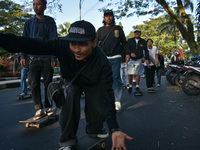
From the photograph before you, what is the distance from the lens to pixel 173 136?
8.29 feet

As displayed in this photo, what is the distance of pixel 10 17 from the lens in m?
22.6

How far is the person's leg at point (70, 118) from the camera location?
203cm

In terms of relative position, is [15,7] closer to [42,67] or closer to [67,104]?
[42,67]

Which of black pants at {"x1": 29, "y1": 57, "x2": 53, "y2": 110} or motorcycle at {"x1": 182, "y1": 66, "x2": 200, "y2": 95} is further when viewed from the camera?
motorcycle at {"x1": 182, "y1": 66, "x2": 200, "y2": 95}

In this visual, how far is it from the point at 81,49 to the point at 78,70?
323 mm

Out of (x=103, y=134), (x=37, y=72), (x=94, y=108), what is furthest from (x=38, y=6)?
(x=103, y=134)

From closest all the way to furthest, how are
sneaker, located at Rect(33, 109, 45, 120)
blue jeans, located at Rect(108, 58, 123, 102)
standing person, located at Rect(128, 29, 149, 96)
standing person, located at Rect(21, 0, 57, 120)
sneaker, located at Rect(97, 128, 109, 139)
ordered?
1. sneaker, located at Rect(97, 128, 109, 139)
2. sneaker, located at Rect(33, 109, 45, 120)
3. standing person, located at Rect(21, 0, 57, 120)
4. blue jeans, located at Rect(108, 58, 123, 102)
5. standing person, located at Rect(128, 29, 149, 96)

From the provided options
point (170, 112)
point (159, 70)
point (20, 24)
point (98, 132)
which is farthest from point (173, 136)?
point (20, 24)

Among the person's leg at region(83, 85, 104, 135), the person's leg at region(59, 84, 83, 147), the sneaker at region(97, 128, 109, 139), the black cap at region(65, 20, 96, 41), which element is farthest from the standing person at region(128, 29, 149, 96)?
the black cap at region(65, 20, 96, 41)

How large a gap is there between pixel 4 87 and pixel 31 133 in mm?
7876

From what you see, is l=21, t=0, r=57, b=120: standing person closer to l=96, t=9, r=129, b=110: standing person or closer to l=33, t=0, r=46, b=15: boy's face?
l=33, t=0, r=46, b=15: boy's face

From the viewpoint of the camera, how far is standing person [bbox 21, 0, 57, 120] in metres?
3.36

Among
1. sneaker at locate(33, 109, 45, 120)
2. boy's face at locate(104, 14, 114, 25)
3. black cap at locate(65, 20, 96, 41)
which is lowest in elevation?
sneaker at locate(33, 109, 45, 120)

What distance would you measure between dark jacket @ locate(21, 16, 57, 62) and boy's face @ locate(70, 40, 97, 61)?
5.35 feet
